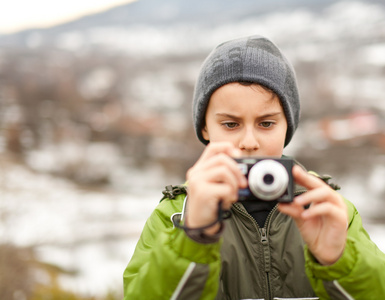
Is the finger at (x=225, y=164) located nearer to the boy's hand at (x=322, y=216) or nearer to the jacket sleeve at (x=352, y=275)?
the boy's hand at (x=322, y=216)

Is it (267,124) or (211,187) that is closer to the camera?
(211,187)

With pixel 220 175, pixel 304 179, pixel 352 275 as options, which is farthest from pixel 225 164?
pixel 352 275

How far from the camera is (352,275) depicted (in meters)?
1.00

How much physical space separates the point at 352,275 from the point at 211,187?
0.45m

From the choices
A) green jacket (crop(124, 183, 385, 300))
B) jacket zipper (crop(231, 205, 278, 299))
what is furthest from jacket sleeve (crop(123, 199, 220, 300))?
jacket zipper (crop(231, 205, 278, 299))

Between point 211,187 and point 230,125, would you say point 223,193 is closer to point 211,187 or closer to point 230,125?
point 211,187

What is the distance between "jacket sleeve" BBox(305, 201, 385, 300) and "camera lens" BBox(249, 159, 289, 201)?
23 centimetres

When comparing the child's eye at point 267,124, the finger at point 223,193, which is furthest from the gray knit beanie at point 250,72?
the finger at point 223,193

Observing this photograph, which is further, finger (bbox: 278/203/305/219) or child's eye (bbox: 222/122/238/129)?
child's eye (bbox: 222/122/238/129)

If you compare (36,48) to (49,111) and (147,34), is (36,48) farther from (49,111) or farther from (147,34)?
(147,34)

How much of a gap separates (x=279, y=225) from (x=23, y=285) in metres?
2.26

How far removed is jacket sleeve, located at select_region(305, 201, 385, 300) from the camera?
3.28 feet

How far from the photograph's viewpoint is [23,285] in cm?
274

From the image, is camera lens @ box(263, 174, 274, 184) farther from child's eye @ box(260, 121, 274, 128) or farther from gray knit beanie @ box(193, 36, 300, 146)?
gray knit beanie @ box(193, 36, 300, 146)
